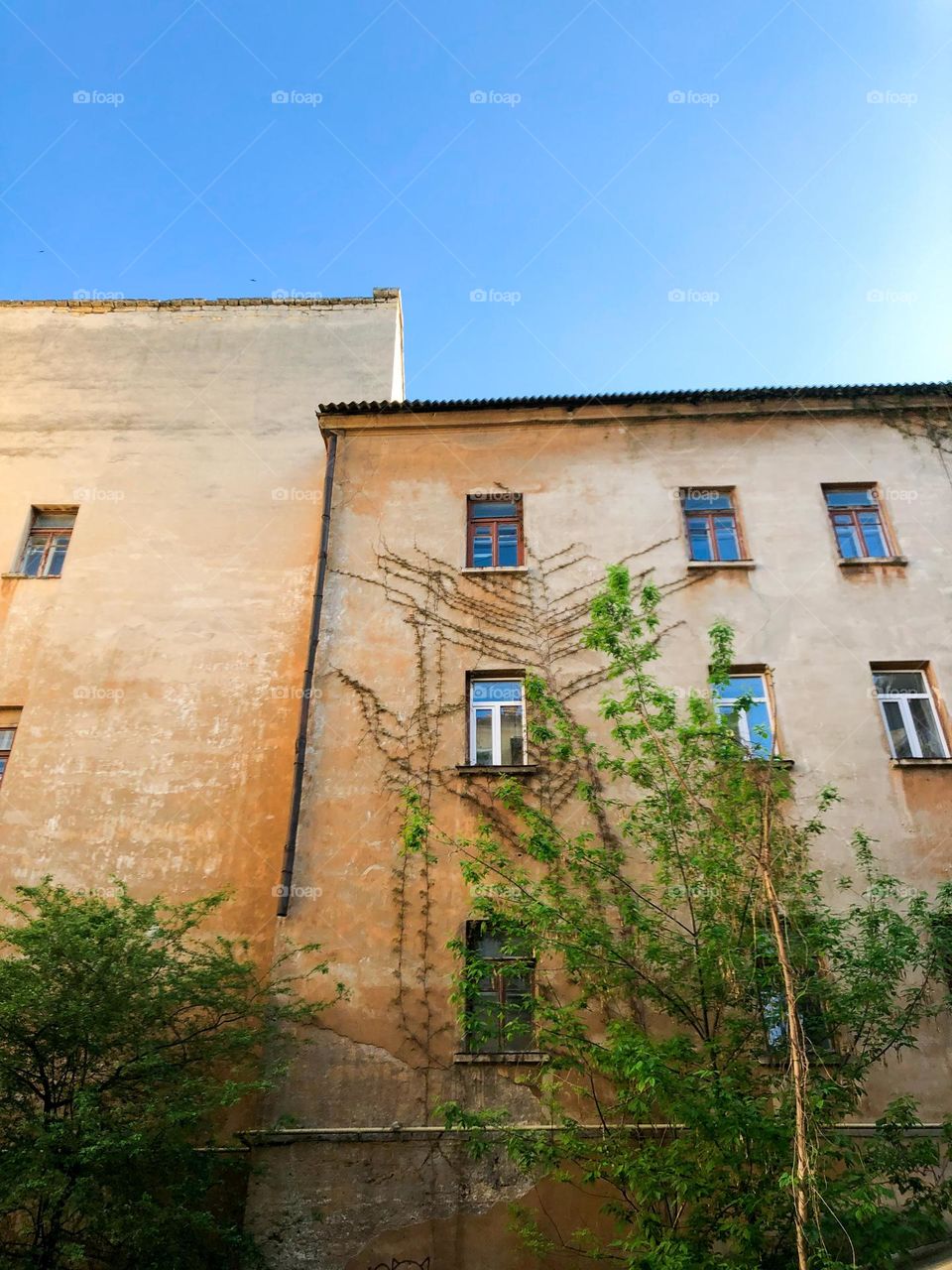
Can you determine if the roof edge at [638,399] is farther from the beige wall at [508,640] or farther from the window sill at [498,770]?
the window sill at [498,770]

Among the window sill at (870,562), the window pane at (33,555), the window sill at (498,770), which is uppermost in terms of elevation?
the window pane at (33,555)

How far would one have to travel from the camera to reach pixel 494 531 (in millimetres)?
15922

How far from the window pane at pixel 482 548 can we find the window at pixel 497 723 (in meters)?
2.19

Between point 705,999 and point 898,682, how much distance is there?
21.3 ft

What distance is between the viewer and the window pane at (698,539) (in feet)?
50.4

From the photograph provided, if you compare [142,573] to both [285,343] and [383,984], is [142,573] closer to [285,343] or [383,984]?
[285,343]

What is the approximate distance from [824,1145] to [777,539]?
925 cm

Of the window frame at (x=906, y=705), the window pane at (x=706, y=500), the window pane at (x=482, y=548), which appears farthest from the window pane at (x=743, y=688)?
the window pane at (x=482, y=548)

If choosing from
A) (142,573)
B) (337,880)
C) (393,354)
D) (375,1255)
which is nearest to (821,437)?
(393,354)

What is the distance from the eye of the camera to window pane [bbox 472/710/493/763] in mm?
13602

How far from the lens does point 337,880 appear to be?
490 inches

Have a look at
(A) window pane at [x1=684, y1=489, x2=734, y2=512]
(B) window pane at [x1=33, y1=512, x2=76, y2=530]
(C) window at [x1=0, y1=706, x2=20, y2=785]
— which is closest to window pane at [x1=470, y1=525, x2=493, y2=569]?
(A) window pane at [x1=684, y1=489, x2=734, y2=512]

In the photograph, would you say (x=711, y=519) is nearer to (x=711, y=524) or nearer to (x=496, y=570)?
(x=711, y=524)

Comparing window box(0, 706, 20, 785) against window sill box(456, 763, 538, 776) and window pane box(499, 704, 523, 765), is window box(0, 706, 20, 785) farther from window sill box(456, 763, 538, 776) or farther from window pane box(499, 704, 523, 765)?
window pane box(499, 704, 523, 765)
